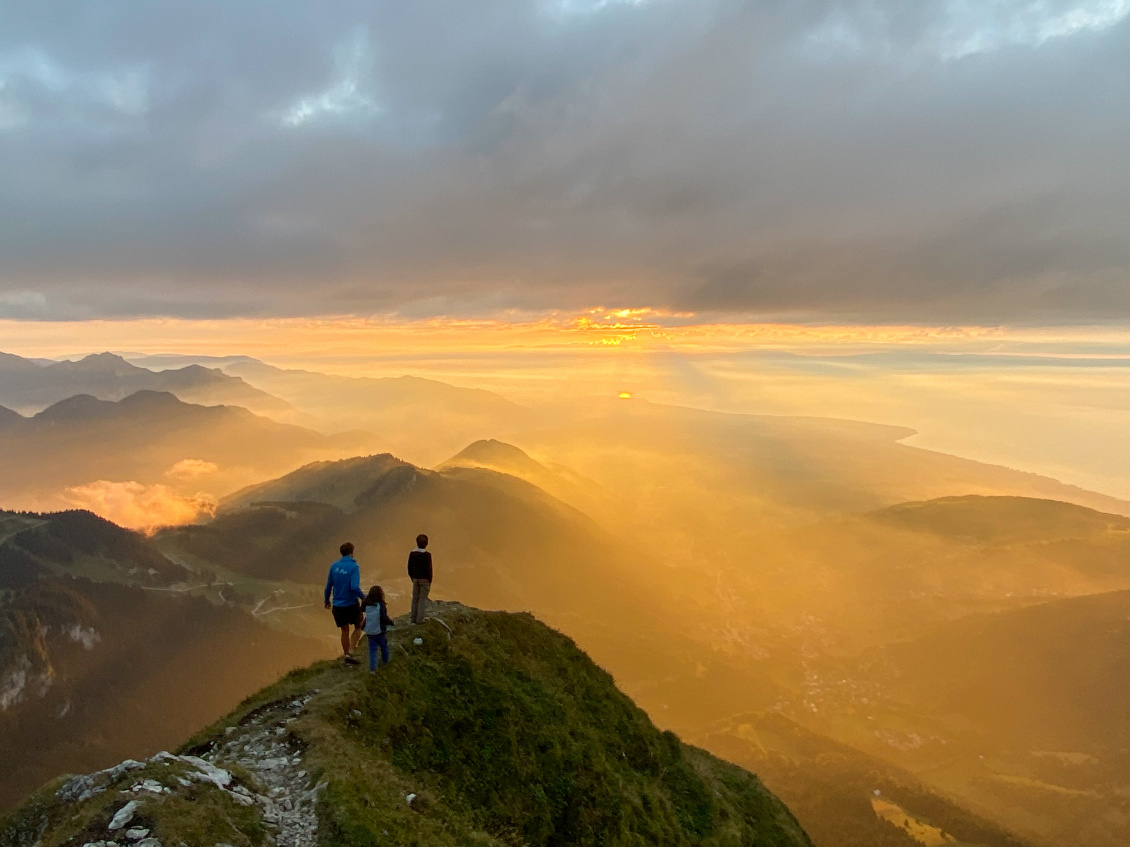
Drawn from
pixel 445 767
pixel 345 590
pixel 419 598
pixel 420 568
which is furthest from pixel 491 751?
pixel 345 590

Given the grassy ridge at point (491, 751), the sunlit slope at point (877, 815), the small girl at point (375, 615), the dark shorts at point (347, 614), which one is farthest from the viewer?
the sunlit slope at point (877, 815)

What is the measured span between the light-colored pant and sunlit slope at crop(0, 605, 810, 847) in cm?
104

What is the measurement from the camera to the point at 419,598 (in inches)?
1384

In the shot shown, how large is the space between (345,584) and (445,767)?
1100 centimetres

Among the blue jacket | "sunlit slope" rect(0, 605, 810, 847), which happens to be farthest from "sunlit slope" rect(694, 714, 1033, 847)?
the blue jacket

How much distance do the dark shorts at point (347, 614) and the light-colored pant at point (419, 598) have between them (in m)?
4.50

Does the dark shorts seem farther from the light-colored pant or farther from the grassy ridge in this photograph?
the light-colored pant

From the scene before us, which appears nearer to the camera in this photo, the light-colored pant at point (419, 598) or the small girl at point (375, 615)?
the small girl at point (375, 615)

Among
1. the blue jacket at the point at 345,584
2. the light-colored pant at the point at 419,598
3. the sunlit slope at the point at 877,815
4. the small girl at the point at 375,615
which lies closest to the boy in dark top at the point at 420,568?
the light-colored pant at the point at 419,598

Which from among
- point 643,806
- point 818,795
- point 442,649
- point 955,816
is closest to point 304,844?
point 442,649

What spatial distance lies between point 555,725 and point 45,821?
82.2 feet

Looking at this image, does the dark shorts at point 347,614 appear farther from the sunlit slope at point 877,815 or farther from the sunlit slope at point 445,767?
the sunlit slope at point 877,815

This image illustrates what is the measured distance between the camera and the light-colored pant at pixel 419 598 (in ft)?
106

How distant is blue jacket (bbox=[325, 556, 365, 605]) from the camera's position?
85.0 feet
